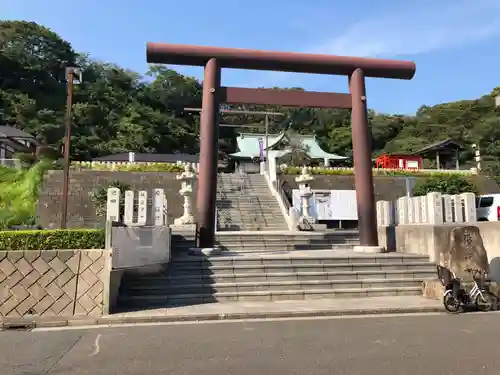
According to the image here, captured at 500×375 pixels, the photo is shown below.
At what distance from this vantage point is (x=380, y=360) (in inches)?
193

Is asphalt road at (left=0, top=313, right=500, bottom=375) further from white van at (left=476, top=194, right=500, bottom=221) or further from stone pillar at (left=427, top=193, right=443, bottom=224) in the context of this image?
white van at (left=476, top=194, right=500, bottom=221)

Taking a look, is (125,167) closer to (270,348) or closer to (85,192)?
(85,192)

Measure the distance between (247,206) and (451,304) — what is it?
15735mm

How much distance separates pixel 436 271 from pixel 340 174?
20629 millimetres

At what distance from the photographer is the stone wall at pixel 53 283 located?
26.5 feet

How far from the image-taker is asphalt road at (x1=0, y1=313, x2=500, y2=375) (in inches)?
184

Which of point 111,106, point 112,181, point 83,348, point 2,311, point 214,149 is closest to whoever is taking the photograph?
point 83,348

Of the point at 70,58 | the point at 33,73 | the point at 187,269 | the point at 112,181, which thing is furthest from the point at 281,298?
the point at 70,58

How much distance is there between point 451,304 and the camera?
8281mm

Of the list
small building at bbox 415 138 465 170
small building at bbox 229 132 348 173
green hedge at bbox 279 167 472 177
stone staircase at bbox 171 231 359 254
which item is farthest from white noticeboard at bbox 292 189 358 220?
small building at bbox 415 138 465 170

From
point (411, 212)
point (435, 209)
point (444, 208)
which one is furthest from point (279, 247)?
point (444, 208)

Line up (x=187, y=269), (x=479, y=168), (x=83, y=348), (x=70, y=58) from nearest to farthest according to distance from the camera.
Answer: (x=83, y=348), (x=187, y=269), (x=479, y=168), (x=70, y=58)

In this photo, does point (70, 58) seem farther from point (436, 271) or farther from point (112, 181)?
point (436, 271)

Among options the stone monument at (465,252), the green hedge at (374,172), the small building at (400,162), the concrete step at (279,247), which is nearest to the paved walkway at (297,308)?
the stone monument at (465,252)
